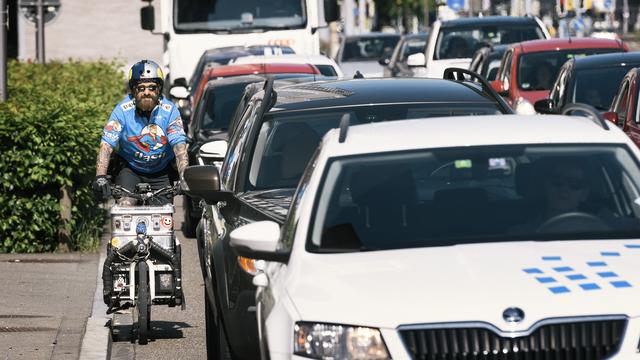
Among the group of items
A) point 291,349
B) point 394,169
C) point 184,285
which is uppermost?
point 394,169

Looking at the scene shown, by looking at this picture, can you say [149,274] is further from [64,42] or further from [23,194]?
[64,42]

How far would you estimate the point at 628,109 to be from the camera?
48.4 ft

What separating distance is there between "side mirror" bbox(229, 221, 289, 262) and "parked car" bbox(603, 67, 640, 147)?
26.2 feet

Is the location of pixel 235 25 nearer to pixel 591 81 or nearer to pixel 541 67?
pixel 541 67

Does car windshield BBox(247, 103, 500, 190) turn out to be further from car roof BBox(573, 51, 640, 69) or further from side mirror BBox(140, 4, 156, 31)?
side mirror BBox(140, 4, 156, 31)

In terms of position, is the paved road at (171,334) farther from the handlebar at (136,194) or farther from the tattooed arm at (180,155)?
the tattooed arm at (180,155)

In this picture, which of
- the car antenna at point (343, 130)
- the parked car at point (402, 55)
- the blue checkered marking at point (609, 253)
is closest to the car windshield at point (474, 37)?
the parked car at point (402, 55)

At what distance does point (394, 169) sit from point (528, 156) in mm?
541

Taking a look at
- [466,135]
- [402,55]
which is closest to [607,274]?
[466,135]

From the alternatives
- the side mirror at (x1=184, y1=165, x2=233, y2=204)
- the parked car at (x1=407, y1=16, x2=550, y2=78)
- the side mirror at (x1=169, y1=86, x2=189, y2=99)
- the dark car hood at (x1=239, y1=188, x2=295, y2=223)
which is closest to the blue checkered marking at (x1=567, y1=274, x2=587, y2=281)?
the dark car hood at (x1=239, y1=188, x2=295, y2=223)

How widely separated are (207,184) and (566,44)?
1435cm

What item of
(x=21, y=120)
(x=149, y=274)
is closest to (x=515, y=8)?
(x=21, y=120)

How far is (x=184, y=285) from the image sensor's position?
517 inches

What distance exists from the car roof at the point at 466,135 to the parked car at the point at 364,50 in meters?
35.3
